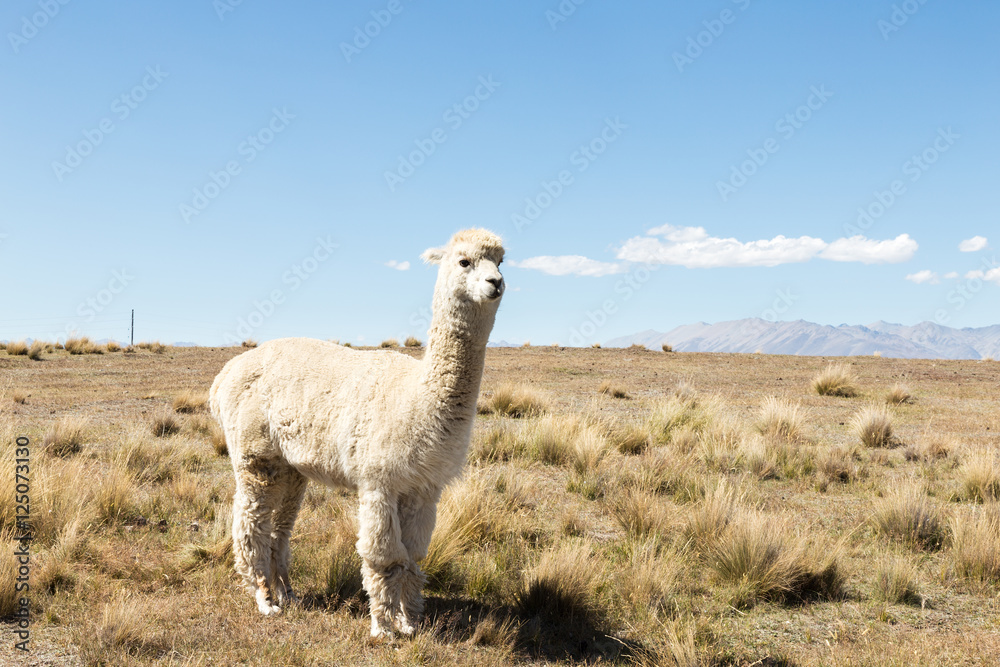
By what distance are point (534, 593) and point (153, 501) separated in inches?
163

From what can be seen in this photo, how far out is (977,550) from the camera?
5.30 meters

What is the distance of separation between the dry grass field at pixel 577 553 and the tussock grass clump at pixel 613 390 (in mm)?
4432

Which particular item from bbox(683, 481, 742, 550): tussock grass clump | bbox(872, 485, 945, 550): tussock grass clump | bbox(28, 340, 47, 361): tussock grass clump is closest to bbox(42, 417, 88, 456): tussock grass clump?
bbox(683, 481, 742, 550): tussock grass clump

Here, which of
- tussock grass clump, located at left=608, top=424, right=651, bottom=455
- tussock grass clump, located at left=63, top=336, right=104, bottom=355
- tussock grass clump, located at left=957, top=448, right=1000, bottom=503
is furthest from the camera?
tussock grass clump, located at left=63, top=336, right=104, bottom=355

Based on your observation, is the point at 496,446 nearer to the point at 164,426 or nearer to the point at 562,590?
the point at 562,590

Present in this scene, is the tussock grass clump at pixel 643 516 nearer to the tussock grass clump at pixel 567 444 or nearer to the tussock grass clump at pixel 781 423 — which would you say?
the tussock grass clump at pixel 567 444

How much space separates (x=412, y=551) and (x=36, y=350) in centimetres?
2320

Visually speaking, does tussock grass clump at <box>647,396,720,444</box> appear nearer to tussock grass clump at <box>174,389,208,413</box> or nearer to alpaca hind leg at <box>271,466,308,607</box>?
alpaca hind leg at <box>271,466,308,607</box>

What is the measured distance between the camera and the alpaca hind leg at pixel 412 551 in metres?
3.98

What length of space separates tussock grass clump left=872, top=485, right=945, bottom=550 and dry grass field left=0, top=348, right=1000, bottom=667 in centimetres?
2

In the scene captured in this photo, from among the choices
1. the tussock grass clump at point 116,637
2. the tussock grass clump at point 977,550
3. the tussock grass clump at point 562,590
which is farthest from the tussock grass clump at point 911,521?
the tussock grass clump at point 116,637

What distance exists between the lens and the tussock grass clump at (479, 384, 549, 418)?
39.7 ft

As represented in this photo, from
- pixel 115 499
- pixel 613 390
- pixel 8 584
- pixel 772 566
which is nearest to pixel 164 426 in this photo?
pixel 115 499

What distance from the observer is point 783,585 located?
497 centimetres
